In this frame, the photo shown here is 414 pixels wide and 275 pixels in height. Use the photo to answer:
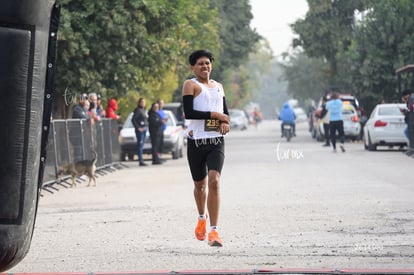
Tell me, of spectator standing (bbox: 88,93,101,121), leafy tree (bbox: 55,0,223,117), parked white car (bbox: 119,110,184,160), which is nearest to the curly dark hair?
spectator standing (bbox: 88,93,101,121)

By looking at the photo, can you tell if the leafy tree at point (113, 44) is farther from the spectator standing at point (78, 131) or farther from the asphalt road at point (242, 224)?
the asphalt road at point (242, 224)

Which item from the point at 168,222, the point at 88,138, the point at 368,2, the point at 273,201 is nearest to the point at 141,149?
the point at 88,138

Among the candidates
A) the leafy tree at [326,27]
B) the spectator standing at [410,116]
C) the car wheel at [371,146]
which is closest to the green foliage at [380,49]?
the leafy tree at [326,27]

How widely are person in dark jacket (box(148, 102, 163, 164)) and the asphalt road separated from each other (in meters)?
7.35

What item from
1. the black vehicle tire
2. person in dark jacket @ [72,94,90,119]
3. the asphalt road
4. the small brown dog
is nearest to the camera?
the black vehicle tire

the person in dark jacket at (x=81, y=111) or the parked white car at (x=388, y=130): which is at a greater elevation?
the person in dark jacket at (x=81, y=111)

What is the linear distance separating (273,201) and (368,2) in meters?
39.3

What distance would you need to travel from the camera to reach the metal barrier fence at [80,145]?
21266mm

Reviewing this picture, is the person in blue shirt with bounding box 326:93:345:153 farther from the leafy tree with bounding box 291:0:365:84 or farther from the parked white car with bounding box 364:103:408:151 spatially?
the leafy tree with bounding box 291:0:365:84

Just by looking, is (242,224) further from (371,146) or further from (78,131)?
(371,146)

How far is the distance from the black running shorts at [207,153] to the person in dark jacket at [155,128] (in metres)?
20.0

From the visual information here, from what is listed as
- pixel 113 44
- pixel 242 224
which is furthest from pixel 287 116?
pixel 242 224

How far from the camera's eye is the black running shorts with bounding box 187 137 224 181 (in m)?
10.8

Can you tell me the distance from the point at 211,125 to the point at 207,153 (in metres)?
0.28
